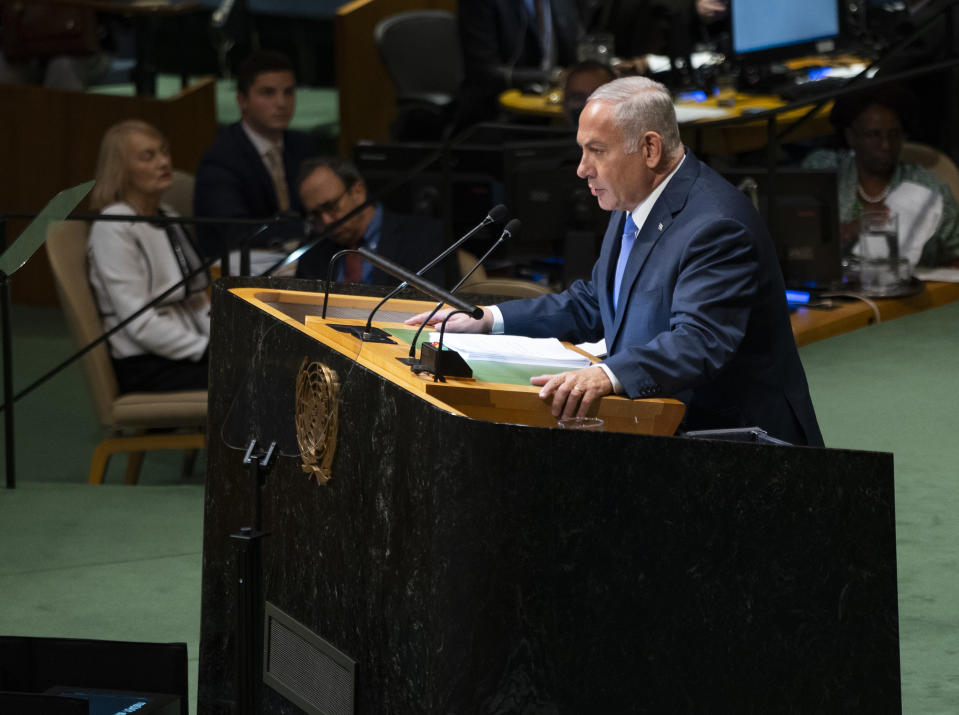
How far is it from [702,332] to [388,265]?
50 cm

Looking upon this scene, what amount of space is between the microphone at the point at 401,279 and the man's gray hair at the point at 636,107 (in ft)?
1.41

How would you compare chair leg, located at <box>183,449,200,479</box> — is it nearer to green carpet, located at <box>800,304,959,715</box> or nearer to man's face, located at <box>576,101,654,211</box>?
green carpet, located at <box>800,304,959,715</box>

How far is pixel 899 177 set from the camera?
554cm

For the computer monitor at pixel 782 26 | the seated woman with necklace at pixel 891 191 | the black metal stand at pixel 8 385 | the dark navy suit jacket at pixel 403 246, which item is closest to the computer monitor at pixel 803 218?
the seated woman with necklace at pixel 891 191

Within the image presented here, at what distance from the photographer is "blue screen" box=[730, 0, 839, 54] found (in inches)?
268

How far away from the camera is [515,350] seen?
8.04 ft

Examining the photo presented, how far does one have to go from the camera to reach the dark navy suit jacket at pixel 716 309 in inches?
96.0

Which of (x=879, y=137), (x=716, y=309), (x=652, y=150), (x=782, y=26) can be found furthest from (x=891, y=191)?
(x=716, y=309)

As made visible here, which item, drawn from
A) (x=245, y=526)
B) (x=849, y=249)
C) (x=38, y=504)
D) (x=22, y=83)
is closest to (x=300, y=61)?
(x=22, y=83)

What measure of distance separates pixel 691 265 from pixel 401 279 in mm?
503

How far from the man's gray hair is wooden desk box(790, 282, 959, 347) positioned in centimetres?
267

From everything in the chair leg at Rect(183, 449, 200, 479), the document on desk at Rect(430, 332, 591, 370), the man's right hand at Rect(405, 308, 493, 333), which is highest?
the man's right hand at Rect(405, 308, 493, 333)

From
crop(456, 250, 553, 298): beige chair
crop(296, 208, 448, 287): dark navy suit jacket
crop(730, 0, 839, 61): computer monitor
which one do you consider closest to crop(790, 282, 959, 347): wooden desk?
crop(456, 250, 553, 298): beige chair

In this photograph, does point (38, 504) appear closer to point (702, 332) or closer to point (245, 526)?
point (245, 526)
